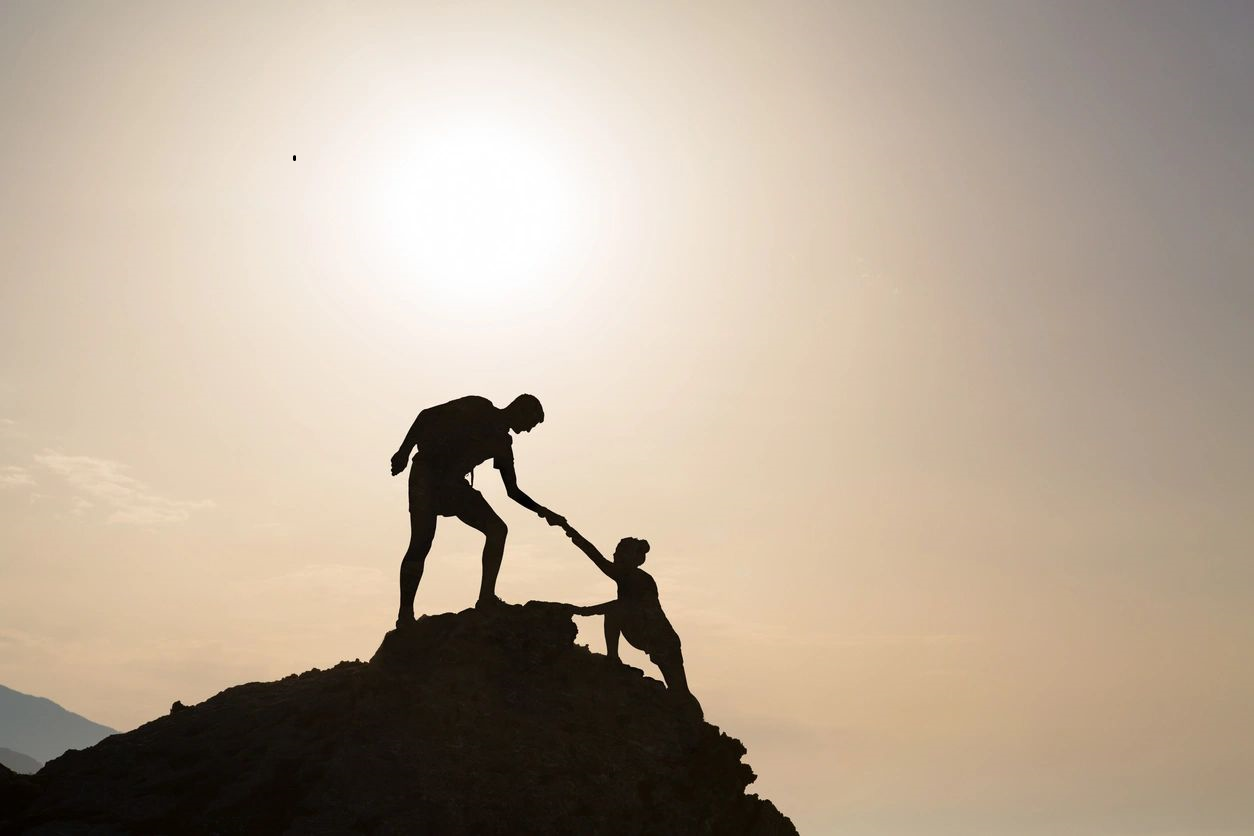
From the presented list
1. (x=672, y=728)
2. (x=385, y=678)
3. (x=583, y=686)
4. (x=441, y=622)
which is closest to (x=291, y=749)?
(x=385, y=678)

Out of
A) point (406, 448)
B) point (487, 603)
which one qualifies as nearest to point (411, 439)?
point (406, 448)

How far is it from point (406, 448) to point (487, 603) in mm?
3467

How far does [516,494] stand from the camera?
2427cm

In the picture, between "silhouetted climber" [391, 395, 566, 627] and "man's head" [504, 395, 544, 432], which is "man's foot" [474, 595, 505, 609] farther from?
"man's head" [504, 395, 544, 432]

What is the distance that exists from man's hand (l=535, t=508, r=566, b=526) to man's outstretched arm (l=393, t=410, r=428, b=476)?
112 inches

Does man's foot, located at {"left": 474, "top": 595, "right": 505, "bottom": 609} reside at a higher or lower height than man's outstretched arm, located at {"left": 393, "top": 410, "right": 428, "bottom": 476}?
lower

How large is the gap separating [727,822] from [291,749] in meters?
8.15

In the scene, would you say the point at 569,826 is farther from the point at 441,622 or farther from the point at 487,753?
the point at 441,622

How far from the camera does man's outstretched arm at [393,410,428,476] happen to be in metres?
23.6

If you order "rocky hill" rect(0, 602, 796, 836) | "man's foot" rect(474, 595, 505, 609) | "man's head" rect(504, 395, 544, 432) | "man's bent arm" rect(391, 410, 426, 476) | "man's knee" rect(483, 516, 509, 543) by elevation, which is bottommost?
"rocky hill" rect(0, 602, 796, 836)

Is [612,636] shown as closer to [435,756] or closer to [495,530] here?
[495,530]

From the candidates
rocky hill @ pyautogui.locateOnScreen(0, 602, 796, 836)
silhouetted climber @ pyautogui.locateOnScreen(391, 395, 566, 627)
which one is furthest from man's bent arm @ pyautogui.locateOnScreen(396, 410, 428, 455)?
rocky hill @ pyautogui.locateOnScreen(0, 602, 796, 836)

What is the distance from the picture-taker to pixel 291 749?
2108 centimetres

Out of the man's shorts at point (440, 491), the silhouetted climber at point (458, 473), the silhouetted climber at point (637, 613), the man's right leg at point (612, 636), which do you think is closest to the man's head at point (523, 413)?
the silhouetted climber at point (458, 473)
